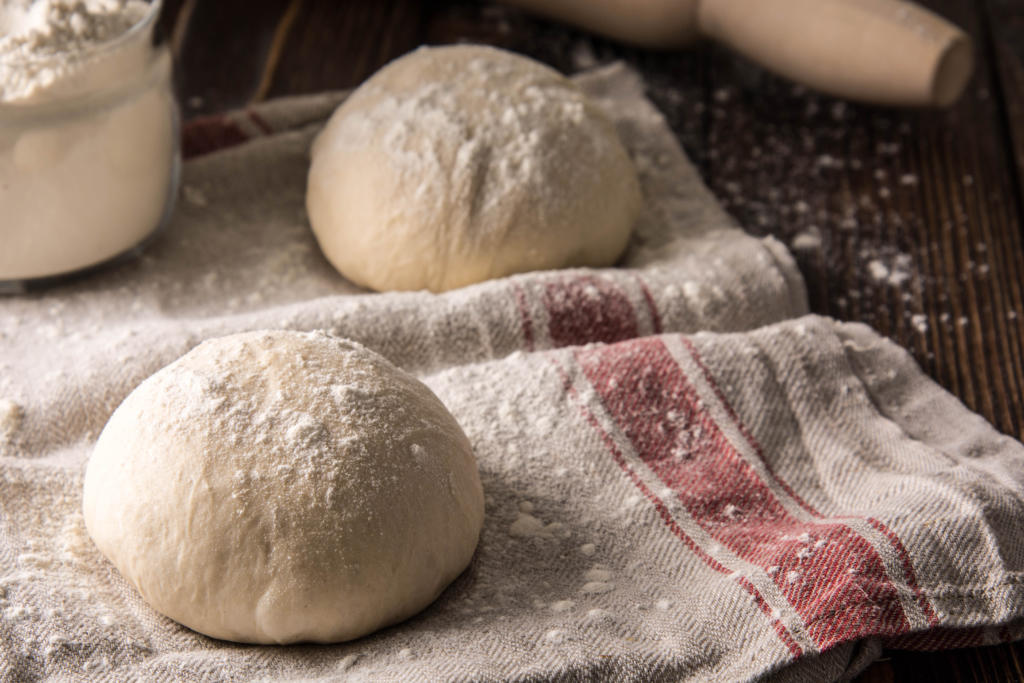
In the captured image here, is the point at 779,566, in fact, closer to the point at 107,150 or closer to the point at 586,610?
the point at 586,610

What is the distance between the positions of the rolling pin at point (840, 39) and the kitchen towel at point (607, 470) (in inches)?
14.4

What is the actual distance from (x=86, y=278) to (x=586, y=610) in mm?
748

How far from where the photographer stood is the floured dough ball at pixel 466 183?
1272mm

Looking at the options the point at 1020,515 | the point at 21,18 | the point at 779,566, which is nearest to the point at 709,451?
the point at 779,566

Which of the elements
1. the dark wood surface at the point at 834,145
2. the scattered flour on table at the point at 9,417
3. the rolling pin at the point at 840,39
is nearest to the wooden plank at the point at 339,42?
the dark wood surface at the point at 834,145

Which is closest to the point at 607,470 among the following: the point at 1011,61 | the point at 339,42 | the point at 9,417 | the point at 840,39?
the point at 9,417

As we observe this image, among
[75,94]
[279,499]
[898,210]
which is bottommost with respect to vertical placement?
[898,210]

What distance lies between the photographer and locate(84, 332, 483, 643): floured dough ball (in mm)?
844

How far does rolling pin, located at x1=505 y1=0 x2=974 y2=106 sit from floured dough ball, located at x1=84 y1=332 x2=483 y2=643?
0.96 m

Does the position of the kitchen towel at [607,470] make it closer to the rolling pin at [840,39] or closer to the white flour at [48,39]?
the white flour at [48,39]

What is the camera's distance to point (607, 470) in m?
1.03

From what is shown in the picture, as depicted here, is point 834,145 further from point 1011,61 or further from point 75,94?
point 75,94

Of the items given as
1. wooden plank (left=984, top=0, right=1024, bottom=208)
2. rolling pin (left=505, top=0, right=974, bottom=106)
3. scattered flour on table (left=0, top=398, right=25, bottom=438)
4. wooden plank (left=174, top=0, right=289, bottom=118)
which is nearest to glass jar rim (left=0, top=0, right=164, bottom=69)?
scattered flour on table (left=0, top=398, right=25, bottom=438)

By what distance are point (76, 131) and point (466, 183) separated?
0.42 meters
